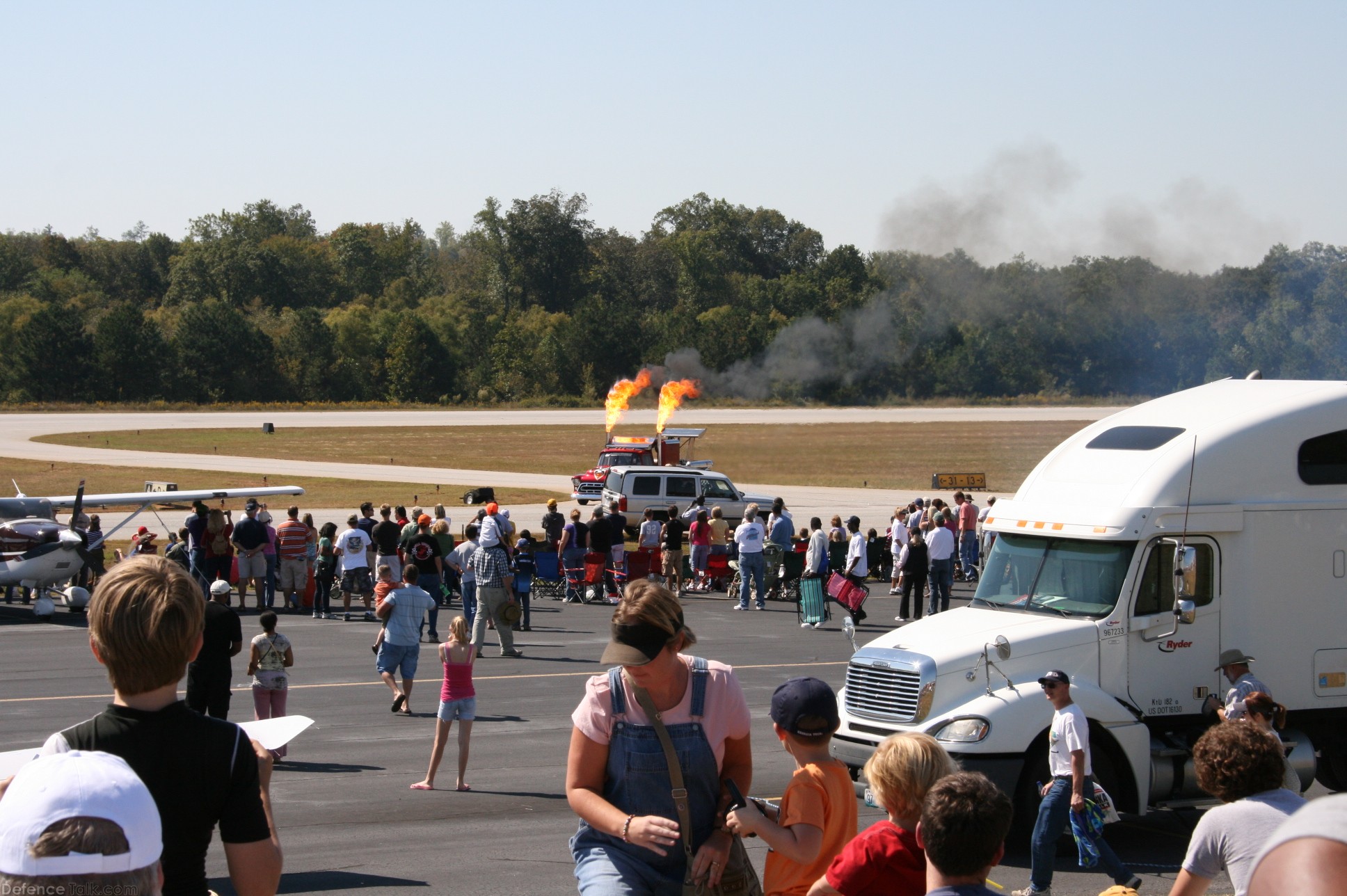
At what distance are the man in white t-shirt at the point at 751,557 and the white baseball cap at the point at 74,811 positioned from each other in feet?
71.9

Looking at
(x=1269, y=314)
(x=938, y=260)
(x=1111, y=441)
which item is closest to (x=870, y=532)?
(x=1269, y=314)

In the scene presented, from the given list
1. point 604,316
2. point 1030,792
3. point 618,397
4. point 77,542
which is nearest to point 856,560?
point 1030,792

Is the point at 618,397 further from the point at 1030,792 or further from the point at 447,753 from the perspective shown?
the point at 1030,792

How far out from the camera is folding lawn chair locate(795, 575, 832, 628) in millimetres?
22562

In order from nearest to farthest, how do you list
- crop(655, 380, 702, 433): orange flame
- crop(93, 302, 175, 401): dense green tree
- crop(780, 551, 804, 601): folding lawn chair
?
crop(780, 551, 804, 601): folding lawn chair
crop(655, 380, 702, 433): orange flame
crop(93, 302, 175, 401): dense green tree

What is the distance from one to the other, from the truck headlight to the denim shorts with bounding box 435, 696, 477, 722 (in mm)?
4163

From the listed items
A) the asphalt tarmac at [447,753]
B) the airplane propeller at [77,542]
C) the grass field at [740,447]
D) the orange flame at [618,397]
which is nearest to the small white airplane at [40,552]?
the airplane propeller at [77,542]

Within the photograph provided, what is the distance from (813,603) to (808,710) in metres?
17.8

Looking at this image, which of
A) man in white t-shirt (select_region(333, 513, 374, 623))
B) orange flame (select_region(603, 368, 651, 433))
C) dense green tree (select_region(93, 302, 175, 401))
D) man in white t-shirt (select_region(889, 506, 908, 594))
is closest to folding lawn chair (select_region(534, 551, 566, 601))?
man in white t-shirt (select_region(333, 513, 374, 623))

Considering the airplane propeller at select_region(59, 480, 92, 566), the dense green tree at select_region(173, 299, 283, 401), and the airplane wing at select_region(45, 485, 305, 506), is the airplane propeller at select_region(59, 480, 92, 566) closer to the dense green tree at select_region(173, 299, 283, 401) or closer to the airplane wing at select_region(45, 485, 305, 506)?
the airplane wing at select_region(45, 485, 305, 506)

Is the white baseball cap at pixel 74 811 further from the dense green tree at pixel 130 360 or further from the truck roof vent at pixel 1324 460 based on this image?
A: the dense green tree at pixel 130 360

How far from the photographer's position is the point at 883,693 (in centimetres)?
1038

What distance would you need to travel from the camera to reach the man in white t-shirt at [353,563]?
23.2 m

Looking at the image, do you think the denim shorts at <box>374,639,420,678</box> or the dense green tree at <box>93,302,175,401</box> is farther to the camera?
the dense green tree at <box>93,302,175,401</box>
